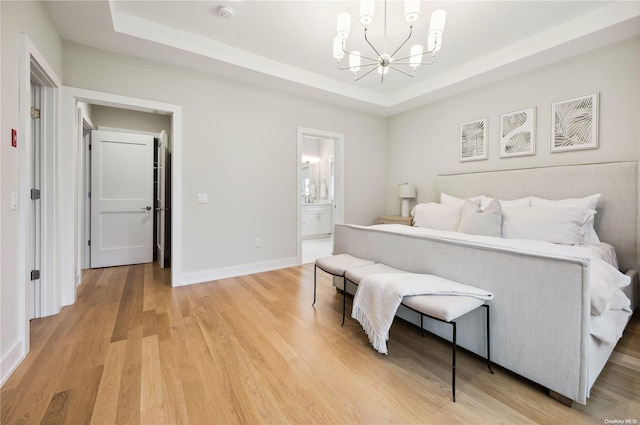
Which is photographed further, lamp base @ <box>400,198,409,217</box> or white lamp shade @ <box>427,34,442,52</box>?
lamp base @ <box>400,198,409,217</box>

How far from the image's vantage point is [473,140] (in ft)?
12.5

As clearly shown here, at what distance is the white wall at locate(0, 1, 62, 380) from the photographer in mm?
1551

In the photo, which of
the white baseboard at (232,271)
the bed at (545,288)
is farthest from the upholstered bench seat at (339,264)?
the white baseboard at (232,271)

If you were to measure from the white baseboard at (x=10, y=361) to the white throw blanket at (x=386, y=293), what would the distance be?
2.09 m

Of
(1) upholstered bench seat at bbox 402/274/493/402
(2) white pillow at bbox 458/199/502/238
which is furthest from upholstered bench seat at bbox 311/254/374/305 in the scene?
(2) white pillow at bbox 458/199/502/238

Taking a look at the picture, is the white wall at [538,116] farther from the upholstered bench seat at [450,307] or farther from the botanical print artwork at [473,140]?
the upholstered bench seat at [450,307]

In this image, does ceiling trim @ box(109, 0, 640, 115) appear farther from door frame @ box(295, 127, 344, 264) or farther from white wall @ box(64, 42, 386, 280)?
door frame @ box(295, 127, 344, 264)

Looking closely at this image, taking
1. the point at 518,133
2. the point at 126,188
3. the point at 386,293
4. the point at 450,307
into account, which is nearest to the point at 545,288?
the point at 450,307

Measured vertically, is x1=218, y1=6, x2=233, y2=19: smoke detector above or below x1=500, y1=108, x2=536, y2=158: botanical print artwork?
above

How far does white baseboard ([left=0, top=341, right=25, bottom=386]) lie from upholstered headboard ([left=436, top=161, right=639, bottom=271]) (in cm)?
462

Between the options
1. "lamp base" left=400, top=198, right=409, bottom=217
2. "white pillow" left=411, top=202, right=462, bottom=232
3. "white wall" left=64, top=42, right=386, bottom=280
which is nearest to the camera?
"white wall" left=64, top=42, right=386, bottom=280

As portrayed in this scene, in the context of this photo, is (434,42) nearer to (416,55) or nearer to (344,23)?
(416,55)

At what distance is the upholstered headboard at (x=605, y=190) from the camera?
2.55 m

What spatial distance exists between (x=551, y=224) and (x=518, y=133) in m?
1.48
